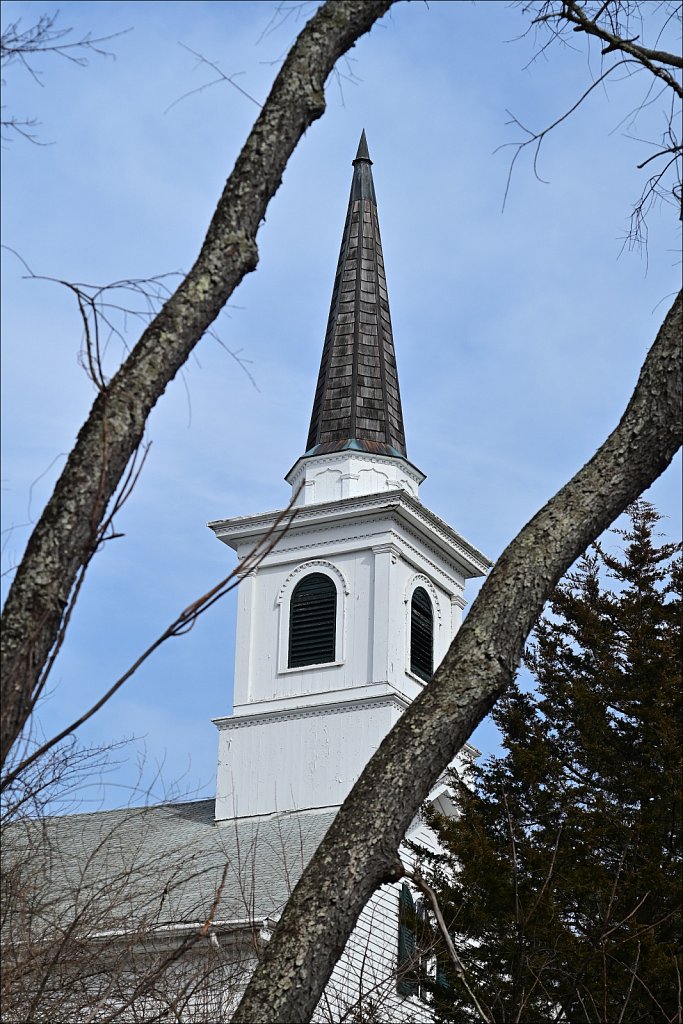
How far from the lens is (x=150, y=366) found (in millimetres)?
5004

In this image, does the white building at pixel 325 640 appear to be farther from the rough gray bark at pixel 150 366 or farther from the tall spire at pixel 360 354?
the rough gray bark at pixel 150 366

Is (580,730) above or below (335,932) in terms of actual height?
above

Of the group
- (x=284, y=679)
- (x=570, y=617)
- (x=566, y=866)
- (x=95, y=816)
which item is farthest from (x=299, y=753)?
(x=566, y=866)

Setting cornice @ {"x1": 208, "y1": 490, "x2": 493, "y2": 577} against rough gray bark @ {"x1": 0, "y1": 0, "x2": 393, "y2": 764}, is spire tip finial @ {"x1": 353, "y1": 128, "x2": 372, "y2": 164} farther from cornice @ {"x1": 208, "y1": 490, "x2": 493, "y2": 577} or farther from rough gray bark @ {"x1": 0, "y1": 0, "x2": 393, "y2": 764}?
rough gray bark @ {"x1": 0, "y1": 0, "x2": 393, "y2": 764}

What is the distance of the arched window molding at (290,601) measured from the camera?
28.4m

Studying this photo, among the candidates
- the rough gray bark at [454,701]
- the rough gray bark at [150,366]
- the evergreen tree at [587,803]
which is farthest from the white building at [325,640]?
the rough gray bark at [150,366]

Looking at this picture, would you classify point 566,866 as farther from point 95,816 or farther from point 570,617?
point 95,816

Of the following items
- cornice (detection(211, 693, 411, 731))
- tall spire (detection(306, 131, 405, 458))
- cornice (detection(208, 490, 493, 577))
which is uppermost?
tall spire (detection(306, 131, 405, 458))

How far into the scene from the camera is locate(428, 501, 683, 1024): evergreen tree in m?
13.9

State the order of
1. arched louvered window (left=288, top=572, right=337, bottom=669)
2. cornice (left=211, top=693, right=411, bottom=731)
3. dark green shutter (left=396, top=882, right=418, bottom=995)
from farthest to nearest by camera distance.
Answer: arched louvered window (left=288, top=572, right=337, bottom=669) → cornice (left=211, top=693, right=411, bottom=731) → dark green shutter (left=396, top=882, right=418, bottom=995)

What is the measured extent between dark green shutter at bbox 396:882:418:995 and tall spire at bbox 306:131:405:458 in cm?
1092

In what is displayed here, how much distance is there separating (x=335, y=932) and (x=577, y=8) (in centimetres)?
388

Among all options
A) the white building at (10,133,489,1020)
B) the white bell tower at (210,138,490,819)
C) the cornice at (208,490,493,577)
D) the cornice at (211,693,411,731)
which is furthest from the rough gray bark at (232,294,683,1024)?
the cornice at (208,490,493,577)

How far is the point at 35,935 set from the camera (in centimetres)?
1067
